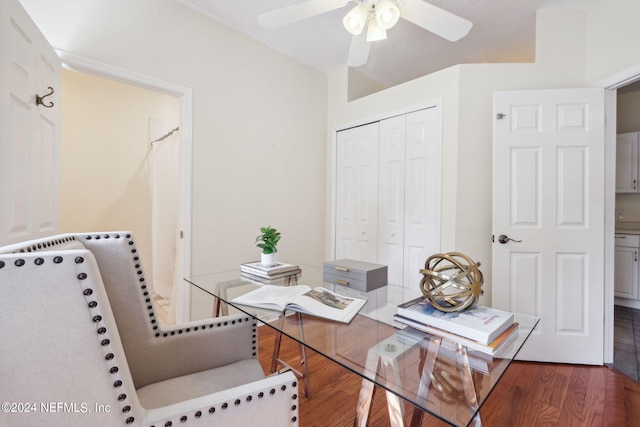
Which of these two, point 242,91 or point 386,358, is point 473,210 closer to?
point 386,358

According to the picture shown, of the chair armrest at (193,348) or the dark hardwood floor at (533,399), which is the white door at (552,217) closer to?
the dark hardwood floor at (533,399)

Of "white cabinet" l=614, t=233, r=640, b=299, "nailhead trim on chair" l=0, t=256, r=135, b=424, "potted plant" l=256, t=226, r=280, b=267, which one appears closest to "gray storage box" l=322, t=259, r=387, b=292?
"potted plant" l=256, t=226, r=280, b=267

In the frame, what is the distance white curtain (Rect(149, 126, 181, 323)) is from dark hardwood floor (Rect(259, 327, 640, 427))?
4.57 ft

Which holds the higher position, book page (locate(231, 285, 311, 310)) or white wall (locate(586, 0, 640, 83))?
white wall (locate(586, 0, 640, 83))

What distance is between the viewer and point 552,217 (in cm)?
217

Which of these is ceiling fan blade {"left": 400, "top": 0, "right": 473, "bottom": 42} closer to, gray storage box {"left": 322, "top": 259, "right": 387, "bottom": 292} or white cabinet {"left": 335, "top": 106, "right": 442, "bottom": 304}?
white cabinet {"left": 335, "top": 106, "right": 442, "bottom": 304}

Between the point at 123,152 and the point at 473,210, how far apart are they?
11.7 feet

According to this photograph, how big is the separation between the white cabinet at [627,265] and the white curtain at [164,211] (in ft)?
15.6

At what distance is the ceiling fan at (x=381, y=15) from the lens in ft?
4.88

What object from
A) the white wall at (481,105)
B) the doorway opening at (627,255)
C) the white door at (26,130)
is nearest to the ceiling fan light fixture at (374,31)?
the white wall at (481,105)

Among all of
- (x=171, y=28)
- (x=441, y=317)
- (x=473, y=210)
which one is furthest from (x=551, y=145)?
(x=171, y=28)

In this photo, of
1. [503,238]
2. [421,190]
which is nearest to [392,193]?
[421,190]

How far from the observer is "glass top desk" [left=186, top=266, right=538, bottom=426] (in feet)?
2.46

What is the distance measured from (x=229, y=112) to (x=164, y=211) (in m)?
1.19
